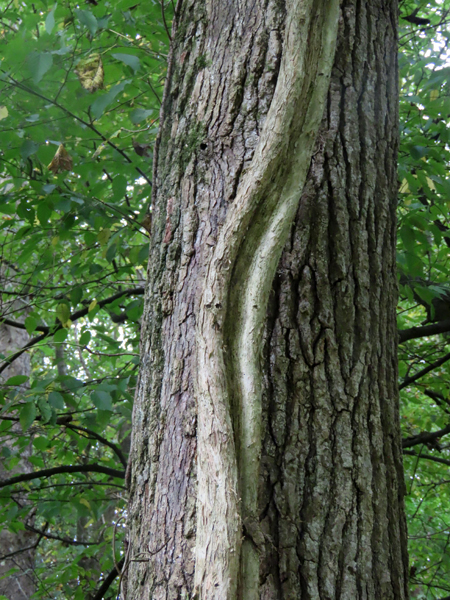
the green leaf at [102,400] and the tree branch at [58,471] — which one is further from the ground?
the green leaf at [102,400]

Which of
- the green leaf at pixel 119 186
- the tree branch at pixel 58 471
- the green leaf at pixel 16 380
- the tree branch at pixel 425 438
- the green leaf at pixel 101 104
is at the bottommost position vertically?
the tree branch at pixel 58 471

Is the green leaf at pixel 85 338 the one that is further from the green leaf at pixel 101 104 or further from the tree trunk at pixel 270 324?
the tree trunk at pixel 270 324

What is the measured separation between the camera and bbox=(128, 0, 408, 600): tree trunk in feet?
3.24

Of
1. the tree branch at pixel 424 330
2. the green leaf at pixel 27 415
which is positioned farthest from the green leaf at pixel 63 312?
the tree branch at pixel 424 330

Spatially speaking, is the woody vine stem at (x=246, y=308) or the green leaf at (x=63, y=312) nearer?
the woody vine stem at (x=246, y=308)

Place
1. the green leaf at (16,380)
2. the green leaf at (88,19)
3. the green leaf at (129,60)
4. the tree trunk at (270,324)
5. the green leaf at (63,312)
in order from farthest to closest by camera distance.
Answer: the green leaf at (63,312), the green leaf at (16,380), the green leaf at (88,19), the green leaf at (129,60), the tree trunk at (270,324)

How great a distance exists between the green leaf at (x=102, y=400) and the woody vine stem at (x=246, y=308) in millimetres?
1506

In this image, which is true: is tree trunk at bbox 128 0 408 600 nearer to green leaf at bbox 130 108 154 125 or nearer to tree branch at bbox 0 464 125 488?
green leaf at bbox 130 108 154 125

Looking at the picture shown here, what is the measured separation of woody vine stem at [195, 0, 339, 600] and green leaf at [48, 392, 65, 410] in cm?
163

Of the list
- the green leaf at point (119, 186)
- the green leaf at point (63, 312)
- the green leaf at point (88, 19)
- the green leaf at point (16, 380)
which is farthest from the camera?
the green leaf at point (63, 312)

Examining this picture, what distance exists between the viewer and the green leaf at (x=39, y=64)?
6.59 feet

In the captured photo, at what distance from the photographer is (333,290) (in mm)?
1227

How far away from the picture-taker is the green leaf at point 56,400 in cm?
243

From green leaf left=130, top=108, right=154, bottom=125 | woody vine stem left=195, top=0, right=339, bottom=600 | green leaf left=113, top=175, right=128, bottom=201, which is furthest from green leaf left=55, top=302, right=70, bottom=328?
woody vine stem left=195, top=0, right=339, bottom=600
